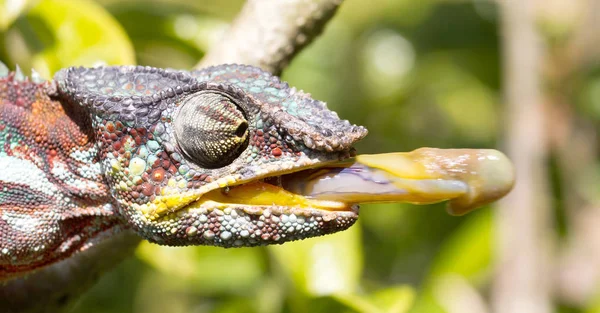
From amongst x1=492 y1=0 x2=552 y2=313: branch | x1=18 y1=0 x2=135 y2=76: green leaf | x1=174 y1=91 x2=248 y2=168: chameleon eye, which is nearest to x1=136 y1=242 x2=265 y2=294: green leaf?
x1=18 y1=0 x2=135 y2=76: green leaf

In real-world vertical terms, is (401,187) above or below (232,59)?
below

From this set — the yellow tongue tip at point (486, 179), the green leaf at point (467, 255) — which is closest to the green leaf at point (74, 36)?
the yellow tongue tip at point (486, 179)

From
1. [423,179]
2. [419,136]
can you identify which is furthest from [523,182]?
[423,179]

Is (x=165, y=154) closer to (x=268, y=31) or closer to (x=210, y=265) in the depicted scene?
(x=268, y=31)

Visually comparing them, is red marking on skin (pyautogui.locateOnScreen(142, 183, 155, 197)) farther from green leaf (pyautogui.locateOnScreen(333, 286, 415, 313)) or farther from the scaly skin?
green leaf (pyautogui.locateOnScreen(333, 286, 415, 313))

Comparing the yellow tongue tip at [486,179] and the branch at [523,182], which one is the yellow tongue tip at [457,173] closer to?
the yellow tongue tip at [486,179]

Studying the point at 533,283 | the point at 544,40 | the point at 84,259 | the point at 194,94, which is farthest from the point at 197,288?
the point at 544,40

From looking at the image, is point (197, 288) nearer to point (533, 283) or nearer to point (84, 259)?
point (84, 259)
